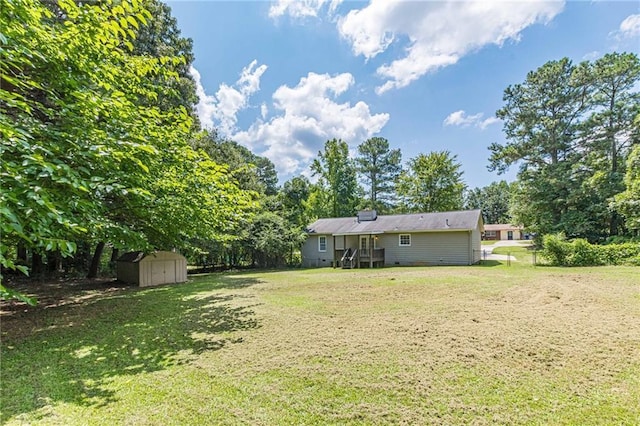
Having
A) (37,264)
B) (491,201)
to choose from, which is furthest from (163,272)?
(491,201)

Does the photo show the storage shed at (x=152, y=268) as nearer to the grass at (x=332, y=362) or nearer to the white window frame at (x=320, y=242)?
the grass at (x=332, y=362)

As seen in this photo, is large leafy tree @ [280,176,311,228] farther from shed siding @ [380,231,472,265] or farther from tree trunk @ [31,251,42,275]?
tree trunk @ [31,251,42,275]

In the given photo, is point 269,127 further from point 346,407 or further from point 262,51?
point 346,407

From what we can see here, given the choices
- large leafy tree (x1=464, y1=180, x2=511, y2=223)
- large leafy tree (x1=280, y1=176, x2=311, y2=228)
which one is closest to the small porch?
large leafy tree (x1=280, y1=176, x2=311, y2=228)

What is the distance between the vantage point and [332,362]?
4.09 m

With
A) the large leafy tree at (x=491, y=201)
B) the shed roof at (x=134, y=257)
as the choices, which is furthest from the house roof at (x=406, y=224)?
the large leafy tree at (x=491, y=201)

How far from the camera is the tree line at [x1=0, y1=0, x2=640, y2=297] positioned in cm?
407

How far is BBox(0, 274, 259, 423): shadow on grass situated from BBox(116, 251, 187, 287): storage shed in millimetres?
3520

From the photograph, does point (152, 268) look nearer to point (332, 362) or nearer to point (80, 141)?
point (80, 141)

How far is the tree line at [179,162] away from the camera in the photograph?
4.07m

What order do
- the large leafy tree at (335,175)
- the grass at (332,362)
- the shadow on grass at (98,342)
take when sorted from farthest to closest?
the large leafy tree at (335,175)
the shadow on grass at (98,342)
the grass at (332,362)

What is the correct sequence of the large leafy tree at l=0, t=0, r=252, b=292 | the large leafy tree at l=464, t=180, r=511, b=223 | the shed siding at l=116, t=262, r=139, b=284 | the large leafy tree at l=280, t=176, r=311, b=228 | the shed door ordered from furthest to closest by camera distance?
the large leafy tree at l=464, t=180, r=511, b=223
the large leafy tree at l=280, t=176, r=311, b=228
the shed door
the shed siding at l=116, t=262, r=139, b=284
the large leafy tree at l=0, t=0, r=252, b=292

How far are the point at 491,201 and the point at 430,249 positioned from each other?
52850 mm

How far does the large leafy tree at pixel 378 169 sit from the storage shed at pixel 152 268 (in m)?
26.6
